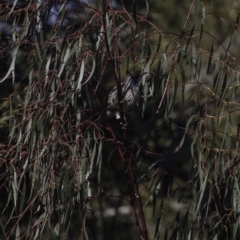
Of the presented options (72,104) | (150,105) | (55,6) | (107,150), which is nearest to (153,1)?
(150,105)

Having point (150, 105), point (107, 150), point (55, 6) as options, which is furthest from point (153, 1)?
point (55, 6)

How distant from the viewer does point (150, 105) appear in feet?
9.24

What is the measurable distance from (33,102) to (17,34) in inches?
9.3

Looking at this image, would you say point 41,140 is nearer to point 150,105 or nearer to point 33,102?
point 33,102

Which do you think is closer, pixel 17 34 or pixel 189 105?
pixel 17 34

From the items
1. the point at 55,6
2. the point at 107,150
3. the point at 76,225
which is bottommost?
the point at 76,225

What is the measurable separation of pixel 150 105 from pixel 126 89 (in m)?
0.70

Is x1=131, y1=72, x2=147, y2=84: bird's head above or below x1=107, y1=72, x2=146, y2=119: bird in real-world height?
above

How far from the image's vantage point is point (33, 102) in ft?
6.67

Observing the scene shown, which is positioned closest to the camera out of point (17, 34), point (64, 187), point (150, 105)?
point (64, 187)

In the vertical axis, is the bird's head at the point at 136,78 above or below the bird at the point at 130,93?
above

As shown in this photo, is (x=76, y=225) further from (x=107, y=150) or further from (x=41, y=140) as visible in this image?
(x=41, y=140)

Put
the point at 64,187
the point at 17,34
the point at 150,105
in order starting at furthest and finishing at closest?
the point at 150,105 → the point at 17,34 → the point at 64,187

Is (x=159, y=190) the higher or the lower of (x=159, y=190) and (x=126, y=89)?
the lower
